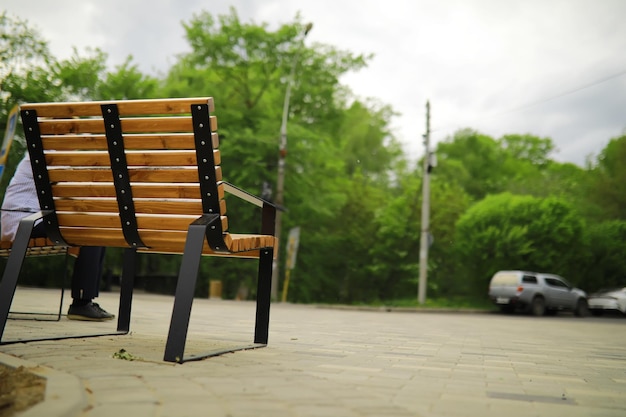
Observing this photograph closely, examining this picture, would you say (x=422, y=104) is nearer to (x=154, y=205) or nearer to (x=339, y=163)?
(x=339, y=163)

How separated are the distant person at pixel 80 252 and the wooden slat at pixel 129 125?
1311 millimetres

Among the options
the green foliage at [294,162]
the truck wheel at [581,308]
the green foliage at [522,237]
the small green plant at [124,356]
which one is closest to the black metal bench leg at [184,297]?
the small green plant at [124,356]

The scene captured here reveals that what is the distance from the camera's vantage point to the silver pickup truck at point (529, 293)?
70.9 ft

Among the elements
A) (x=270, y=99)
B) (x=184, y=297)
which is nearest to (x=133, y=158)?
(x=184, y=297)

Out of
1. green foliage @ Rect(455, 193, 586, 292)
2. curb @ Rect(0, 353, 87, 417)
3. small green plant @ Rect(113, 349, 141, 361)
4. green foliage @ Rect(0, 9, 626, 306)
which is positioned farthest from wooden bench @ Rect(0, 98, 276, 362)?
green foliage @ Rect(455, 193, 586, 292)

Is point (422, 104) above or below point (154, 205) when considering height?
above

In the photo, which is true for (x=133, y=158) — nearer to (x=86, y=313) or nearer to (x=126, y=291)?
(x=126, y=291)

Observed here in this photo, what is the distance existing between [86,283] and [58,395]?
3.76 metres

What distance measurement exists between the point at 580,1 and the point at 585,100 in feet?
21.0

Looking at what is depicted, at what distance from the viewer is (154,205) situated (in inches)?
144

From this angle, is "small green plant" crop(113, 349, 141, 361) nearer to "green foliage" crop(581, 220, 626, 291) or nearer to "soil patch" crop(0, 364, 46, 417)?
"soil patch" crop(0, 364, 46, 417)

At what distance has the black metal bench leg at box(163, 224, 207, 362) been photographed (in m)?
3.21

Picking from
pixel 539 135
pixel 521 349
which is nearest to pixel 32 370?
pixel 521 349

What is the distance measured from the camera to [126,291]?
4.99 metres
